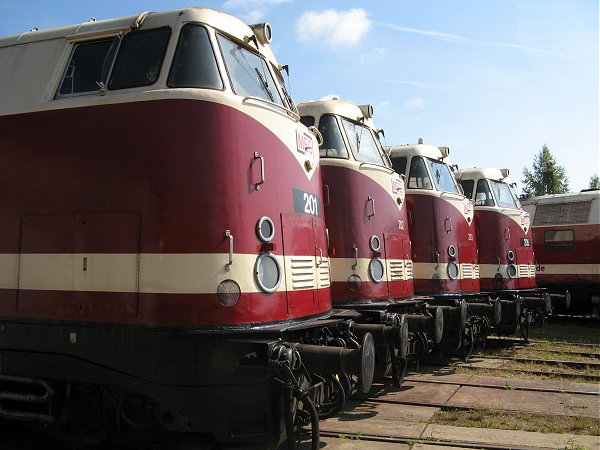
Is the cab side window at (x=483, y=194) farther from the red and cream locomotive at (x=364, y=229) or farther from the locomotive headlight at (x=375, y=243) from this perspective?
the locomotive headlight at (x=375, y=243)

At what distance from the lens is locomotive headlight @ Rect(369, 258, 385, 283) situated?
754 centimetres

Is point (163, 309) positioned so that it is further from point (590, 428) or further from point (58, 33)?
point (590, 428)

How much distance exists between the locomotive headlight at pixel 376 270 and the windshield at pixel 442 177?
134 inches

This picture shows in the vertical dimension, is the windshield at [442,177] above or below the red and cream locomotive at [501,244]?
above

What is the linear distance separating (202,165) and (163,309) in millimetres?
1125

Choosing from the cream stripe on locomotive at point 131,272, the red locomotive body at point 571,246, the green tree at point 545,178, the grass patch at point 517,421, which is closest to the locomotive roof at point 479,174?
the red locomotive body at point 571,246

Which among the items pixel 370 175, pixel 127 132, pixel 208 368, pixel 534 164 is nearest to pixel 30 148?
pixel 127 132

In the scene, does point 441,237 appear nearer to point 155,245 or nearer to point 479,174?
point 479,174

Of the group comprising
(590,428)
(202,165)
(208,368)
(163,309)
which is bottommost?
(590,428)

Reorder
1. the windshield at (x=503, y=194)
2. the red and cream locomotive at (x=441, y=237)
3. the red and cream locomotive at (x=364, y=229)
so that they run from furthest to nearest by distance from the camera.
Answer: the windshield at (x=503, y=194) < the red and cream locomotive at (x=441, y=237) < the red and cream locomotive at (x=364, y=229)

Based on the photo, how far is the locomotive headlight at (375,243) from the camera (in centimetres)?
759

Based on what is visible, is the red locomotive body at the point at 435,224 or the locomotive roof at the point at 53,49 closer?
the locomotive roof at the point at 53,49

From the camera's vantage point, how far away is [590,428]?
6590mm

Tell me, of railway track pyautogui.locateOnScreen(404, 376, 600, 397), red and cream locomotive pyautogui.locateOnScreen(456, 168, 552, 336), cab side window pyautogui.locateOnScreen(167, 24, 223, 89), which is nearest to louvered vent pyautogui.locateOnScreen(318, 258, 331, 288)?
cab side window pyautogui.locateOnScreen(167, 24, 223, 89)
